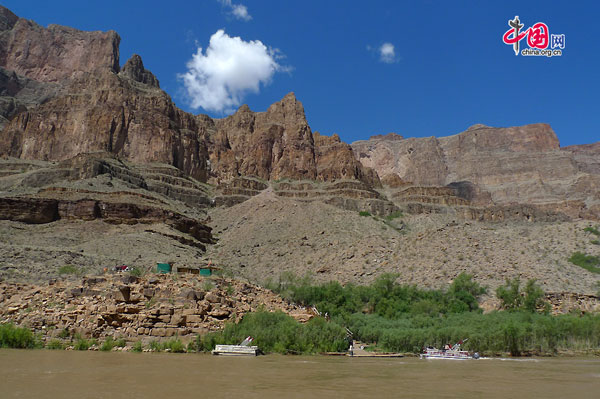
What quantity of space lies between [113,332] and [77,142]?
134 m

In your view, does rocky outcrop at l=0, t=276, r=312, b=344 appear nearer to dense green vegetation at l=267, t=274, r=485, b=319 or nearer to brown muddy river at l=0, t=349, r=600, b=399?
brown muddy river at l=0, t=349, r=600, b=399

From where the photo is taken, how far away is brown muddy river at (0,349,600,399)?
41.9ft

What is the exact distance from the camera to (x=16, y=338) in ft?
77.2

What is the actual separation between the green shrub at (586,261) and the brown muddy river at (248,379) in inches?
1323

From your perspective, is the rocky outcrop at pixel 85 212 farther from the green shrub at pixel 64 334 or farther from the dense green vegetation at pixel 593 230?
the dense green vegetation at pixel 593 230

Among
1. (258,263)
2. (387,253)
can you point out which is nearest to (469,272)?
(387,253)

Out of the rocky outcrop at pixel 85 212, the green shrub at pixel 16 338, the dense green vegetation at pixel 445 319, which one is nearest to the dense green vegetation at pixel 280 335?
the dense green vegetation at pixel 445 319

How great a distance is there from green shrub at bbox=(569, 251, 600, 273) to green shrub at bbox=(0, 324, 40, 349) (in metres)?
51.9

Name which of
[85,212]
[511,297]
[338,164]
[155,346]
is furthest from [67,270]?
[338,164]

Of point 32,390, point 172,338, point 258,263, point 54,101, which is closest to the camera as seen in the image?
point 32,390

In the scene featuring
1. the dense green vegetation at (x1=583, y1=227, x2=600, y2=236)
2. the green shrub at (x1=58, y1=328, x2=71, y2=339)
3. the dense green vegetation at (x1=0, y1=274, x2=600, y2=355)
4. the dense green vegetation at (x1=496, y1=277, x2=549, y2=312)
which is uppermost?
the dense green vegetation at (x1=583, y1=227, x2=600, y2=236)

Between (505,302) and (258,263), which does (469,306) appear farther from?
(258,263)

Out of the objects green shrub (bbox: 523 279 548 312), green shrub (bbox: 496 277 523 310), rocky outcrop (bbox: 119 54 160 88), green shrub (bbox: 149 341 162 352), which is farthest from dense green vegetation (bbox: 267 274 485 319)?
rocky outcrop (bbox: 119 54 160 88)

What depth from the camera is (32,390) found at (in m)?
12.3
